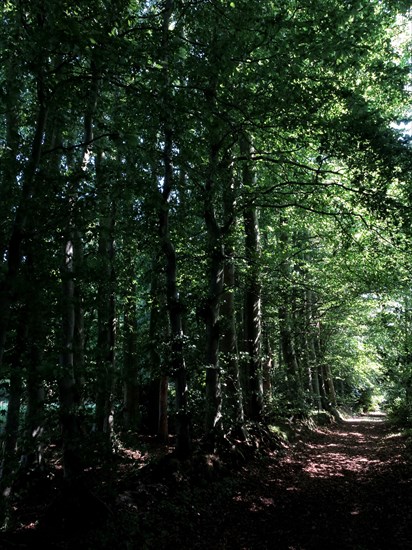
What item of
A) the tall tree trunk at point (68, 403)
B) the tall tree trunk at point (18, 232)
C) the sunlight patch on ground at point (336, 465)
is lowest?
the sunlight patch on ground at point (336, 465)

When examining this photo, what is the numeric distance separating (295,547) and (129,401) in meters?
8.94

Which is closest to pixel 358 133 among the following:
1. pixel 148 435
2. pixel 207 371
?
pixel 207 371

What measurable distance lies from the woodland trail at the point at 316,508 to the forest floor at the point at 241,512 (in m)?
0.01

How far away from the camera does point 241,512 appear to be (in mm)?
6535

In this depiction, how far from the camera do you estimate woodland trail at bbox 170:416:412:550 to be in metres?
5.43

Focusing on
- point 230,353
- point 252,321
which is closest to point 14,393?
point 230,353

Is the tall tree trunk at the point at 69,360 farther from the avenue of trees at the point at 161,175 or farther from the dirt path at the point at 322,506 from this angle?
the dirt path at the point at 322,506

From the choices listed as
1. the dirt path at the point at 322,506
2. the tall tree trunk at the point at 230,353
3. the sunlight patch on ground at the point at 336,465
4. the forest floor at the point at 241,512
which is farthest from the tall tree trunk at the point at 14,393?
the sunlight patch on ground at the point at 336,465

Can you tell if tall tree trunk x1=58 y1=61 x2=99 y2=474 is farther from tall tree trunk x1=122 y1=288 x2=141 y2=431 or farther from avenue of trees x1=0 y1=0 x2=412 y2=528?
tall tree trunk x1=122 y1=288 x2=141 y2=431

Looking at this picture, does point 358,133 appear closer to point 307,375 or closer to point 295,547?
point 295,547

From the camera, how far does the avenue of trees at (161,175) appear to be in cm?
414

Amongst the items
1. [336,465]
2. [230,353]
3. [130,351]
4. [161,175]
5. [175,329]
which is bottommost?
[336,465]

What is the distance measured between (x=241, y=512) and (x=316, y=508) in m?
1.33

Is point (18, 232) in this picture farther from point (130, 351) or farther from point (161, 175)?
point (130, 351)
